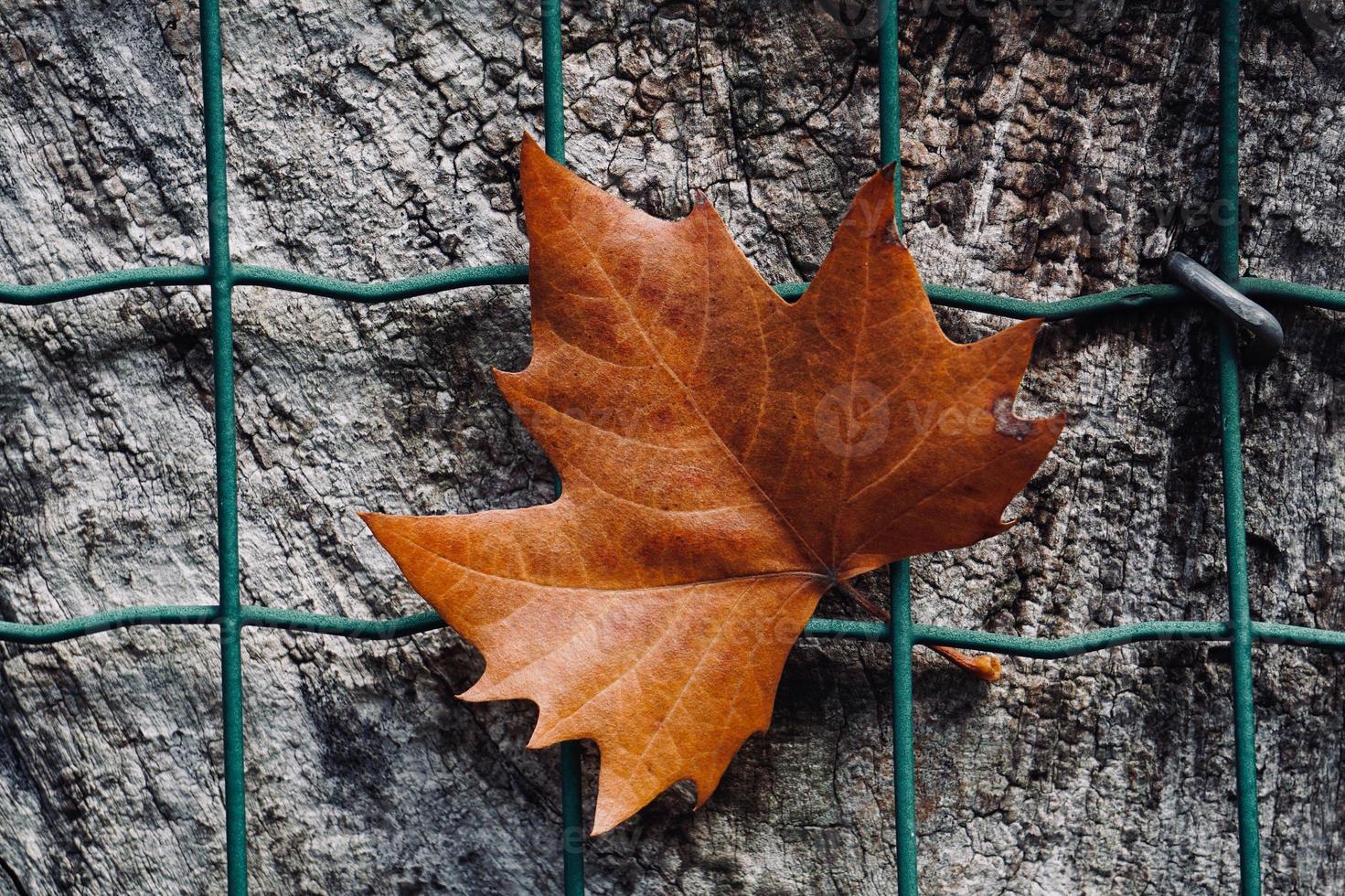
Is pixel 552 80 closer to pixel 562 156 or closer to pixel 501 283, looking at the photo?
pixel 562 156

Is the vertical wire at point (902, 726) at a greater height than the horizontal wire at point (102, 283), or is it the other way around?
the horizontal wire at point (102, 283)

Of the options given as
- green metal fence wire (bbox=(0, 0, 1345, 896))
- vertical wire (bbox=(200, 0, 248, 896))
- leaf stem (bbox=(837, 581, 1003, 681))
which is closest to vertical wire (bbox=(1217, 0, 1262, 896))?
green metal fence wire (bbox=(0, 0, 1345, 896))

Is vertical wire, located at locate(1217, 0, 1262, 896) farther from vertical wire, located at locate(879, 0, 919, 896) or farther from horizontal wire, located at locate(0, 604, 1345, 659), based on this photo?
vertical wire, located at locate(879, 0, 919, 896)

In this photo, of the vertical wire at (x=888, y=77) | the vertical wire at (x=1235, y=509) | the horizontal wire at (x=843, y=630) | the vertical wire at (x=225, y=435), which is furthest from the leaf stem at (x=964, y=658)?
the vertical wire at (x=225, y=435)

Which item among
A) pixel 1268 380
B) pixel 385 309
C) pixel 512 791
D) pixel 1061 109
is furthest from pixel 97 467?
pixel 1268 380

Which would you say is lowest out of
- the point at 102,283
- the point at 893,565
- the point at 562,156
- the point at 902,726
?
the point at 902,726

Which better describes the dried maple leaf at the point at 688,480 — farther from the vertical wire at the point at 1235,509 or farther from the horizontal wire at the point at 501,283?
the vertical wire at the point at 1235,509

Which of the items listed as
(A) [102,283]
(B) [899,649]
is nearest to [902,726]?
(B) [899,649]

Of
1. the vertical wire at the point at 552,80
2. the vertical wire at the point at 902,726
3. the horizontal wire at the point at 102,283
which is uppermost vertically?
the vertical wire at the point at 552,80
